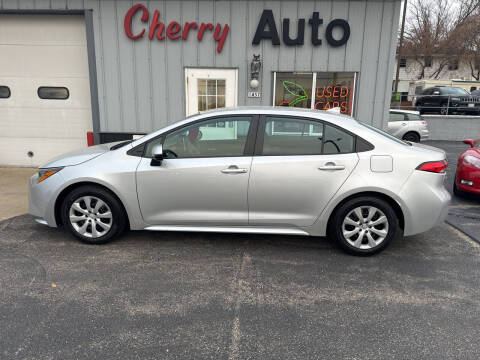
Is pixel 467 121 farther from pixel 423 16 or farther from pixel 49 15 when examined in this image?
pixel 423 16

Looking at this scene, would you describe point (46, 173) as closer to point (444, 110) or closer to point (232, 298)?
point (232, 298)

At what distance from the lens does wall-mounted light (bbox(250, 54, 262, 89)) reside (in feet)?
23.6

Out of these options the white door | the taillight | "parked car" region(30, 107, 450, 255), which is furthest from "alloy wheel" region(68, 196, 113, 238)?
the white door

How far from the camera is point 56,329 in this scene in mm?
2545

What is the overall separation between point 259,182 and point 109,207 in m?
1.67

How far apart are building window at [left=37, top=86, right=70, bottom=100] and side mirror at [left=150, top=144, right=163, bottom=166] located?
5.15 m

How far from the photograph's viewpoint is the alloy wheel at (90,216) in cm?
387

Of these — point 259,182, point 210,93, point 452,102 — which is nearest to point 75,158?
point 259,182

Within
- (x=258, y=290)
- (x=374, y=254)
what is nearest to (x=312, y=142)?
(x=374, y=254)

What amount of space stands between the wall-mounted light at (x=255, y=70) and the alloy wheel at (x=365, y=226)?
14.3 ft

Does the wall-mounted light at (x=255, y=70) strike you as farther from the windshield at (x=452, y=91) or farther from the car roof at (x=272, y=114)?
the windshield at (x=452, y=91)

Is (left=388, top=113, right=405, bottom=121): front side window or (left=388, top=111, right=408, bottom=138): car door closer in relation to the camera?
(left=388, top=111, right=408, bottom=138): car door

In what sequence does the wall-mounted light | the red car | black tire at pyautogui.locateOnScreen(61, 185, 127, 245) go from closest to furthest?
1. black tire at pyautogui.locateOnScreen(61, 185, 127, 245)
2. the red car
3. the wall-mounted light

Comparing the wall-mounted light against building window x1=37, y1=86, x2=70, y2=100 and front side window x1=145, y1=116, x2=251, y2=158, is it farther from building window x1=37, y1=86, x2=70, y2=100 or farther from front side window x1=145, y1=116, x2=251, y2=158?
building window x1=37, y1=86, x2=70, y2=100
